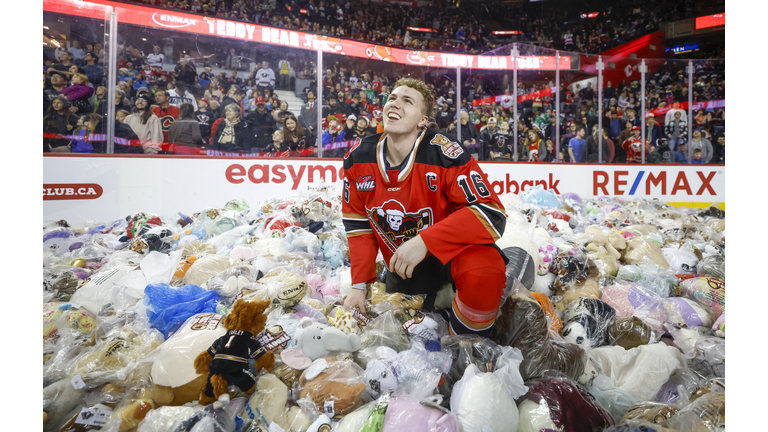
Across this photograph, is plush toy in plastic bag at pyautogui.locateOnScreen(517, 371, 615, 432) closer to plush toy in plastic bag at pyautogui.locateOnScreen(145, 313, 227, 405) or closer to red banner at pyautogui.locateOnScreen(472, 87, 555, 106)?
plush toy in plastic bag at pyautogui.locateOnScreen(145, 313, 227, 405)

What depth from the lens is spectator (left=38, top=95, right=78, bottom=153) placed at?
3.83 m

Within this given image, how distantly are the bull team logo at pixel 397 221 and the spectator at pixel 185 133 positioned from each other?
397 cm

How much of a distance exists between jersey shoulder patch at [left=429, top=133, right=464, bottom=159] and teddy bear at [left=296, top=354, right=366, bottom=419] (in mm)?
788

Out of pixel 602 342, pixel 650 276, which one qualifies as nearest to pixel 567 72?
pixel 650 276

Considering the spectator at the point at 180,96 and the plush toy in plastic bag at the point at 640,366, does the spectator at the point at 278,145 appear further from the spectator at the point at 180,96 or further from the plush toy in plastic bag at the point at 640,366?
the plush toy in plastic bag at the point at 640,366

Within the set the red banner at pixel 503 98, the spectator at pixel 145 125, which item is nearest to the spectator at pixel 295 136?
the spectator at pixel 145 125

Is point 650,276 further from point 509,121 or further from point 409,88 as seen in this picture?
point 509,121

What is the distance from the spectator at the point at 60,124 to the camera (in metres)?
3.83

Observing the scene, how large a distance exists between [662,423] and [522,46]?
6456 mm

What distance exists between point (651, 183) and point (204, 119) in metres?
6.37

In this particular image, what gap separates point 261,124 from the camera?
5.09 meters

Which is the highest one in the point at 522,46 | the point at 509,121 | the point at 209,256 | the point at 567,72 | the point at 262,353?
the point at 522,46

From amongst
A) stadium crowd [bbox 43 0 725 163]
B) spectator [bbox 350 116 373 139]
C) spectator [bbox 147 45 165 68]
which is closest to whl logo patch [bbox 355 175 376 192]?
stadium crowd [bbox 43 0 725 163]

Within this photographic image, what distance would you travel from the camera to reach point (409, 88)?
1.48m
